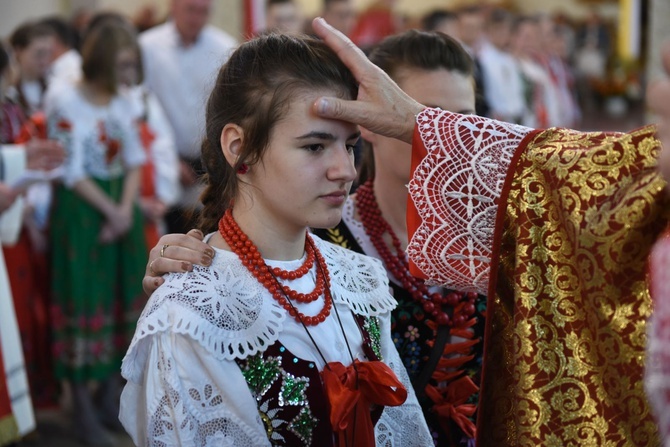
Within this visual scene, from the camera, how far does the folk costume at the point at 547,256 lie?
154 cm

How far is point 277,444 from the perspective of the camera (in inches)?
63.8

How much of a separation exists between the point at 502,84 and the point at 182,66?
11.8ft

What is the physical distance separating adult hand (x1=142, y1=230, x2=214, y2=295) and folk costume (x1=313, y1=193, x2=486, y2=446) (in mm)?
453

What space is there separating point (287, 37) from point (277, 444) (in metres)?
0.74

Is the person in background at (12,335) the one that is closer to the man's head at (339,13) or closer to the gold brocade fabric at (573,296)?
the gold brocade fabric at (573,296)

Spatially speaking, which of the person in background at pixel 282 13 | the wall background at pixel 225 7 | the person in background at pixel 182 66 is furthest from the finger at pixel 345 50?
the wall background at pixel 225 7

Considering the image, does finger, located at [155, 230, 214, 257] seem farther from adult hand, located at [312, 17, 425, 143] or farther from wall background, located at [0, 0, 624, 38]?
wall background, located at [0, 0, 624, 38]

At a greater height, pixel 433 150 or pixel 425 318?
pixel 433 150

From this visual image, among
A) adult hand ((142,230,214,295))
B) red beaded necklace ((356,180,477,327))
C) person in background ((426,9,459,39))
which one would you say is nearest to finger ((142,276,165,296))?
adult hand ((142,230,214,295))

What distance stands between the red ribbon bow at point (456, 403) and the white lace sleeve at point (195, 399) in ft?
1.77

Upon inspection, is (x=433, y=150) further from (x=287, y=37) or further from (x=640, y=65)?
(x=640, y=65)

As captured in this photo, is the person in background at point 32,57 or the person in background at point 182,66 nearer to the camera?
the person in background at point 32,57

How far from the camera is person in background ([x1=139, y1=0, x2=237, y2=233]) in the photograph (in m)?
5.03

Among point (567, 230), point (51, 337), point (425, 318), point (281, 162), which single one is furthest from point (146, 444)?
point (51, 337)
